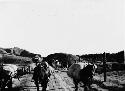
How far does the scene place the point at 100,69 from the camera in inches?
1575

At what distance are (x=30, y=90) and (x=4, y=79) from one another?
9.58 ft

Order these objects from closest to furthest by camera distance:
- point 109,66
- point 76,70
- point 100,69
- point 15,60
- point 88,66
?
1. point 88,66
2. point 76,70
3. point 100,69
4. point 109,66
5. point 15,60

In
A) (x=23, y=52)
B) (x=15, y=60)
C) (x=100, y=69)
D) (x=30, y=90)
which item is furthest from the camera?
(x=23, y=52)

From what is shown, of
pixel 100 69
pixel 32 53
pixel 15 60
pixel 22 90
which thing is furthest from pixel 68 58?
pixel 22 90

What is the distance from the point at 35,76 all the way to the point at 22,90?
3.32 meters

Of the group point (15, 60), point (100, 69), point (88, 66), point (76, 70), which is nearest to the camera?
point (88, 66)

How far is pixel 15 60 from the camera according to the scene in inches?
3327

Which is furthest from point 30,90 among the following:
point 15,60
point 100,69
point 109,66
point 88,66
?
point 15,60

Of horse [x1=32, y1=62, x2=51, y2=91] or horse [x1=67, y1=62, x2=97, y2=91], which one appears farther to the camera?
horse [x1=32, y1=62, x2=51, y2=91]

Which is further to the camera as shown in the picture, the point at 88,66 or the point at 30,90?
the point at 30,90

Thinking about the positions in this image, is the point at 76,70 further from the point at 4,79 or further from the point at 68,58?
the point at 68,58

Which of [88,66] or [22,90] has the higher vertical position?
[88,66]

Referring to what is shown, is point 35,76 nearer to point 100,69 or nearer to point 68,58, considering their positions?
point 100,69

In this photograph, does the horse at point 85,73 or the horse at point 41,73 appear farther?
the horse at point 41,73
